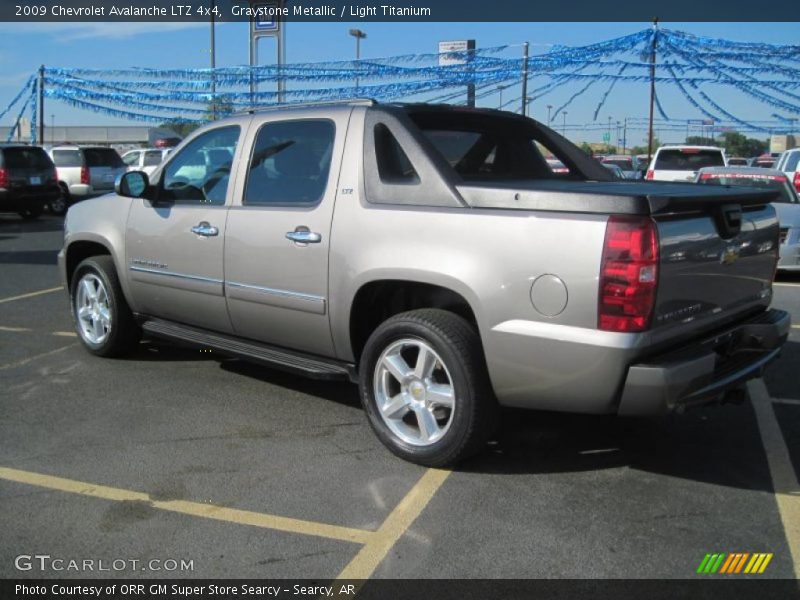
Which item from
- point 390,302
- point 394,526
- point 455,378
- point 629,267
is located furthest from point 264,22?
point 394,526

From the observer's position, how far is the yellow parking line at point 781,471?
3.38m

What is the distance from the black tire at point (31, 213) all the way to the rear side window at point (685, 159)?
1452 centimetres

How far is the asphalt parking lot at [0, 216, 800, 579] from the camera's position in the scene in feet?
10.4

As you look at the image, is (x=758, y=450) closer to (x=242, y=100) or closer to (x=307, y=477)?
(x=307, y=477)

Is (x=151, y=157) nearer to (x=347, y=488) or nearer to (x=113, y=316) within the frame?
(x=113, y=316)

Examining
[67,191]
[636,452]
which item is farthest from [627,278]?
[67,191]

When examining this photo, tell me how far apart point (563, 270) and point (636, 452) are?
4.63 feet

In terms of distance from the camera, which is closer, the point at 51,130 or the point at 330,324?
the point at 330,324

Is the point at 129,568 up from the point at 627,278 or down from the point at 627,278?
down

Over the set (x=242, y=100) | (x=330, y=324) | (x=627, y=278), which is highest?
(x=242, y=100)

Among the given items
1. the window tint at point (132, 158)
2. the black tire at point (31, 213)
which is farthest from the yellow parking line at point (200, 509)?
the window tint at point (132, 158)

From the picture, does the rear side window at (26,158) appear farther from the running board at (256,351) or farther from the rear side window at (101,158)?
the running board at (256,351)

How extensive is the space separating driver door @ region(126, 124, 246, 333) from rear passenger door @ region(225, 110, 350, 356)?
156 mm

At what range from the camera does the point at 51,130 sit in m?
68.4
